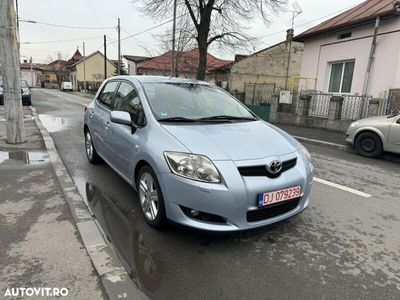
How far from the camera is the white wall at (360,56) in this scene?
11.7 metres

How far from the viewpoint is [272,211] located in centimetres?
324

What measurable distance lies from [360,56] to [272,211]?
40.5 ft

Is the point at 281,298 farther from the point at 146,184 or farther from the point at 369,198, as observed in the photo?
the point at 369,198

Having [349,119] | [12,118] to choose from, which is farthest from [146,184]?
[349,119]

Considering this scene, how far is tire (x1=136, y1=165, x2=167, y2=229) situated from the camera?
132 inches

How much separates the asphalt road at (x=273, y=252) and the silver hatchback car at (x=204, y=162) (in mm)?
296

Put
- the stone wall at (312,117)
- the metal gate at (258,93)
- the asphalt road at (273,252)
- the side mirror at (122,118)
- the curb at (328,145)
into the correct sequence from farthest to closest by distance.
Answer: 1. the metal gate at (258,93)
2. the stone wall at (312,117)
3. the curb at (328,145)
4. the side mirror at (122,118)
5. the asphalt road at (273,252)

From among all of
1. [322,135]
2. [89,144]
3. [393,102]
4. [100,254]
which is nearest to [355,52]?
[393,102]

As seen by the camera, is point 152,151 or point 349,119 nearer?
point 152,151

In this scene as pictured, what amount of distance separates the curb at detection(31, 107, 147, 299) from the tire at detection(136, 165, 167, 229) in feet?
1.77

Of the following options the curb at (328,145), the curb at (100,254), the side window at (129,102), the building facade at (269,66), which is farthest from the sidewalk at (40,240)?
the building facade at (269,66)

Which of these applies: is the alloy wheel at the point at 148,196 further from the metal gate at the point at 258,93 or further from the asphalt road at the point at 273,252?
the metal gate at the point at 258,93

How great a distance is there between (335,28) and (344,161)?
343 inches

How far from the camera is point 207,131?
3611mm
